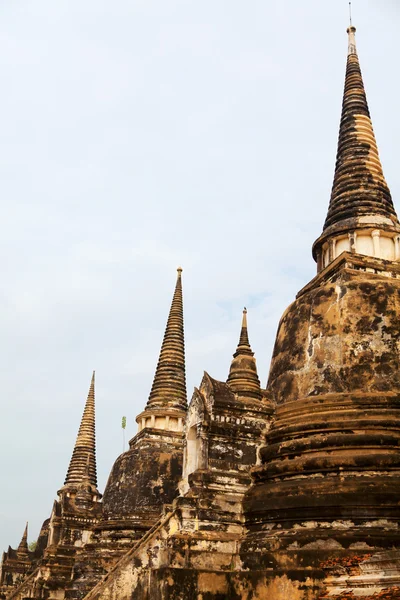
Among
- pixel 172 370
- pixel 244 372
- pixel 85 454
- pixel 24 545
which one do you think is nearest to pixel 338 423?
pixel 244 372

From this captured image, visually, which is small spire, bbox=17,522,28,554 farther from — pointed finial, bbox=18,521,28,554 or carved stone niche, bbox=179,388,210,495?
carved stone niche, bbox=179,388,210,495

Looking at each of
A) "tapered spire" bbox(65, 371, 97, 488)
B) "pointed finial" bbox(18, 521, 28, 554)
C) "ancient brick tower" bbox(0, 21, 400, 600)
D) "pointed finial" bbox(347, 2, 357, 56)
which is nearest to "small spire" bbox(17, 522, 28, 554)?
"pointed finial" bbox(18, 521, 28, 554)

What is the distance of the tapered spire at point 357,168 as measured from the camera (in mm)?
17688

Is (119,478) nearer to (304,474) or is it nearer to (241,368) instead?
(241,368)

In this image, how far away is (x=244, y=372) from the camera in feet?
53.1

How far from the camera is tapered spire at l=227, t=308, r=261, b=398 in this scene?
15.5m

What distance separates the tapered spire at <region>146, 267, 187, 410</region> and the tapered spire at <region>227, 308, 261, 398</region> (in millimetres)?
8289

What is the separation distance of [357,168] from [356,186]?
0.70 metres

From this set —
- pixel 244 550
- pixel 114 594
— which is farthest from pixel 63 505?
pixel 244 550

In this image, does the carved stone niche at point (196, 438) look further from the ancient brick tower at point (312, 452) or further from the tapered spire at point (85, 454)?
the tapered spire at point (85, 454)

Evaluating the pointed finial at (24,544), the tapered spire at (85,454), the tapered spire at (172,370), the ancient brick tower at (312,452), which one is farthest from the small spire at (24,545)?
the ancient brick tower at (312,452)

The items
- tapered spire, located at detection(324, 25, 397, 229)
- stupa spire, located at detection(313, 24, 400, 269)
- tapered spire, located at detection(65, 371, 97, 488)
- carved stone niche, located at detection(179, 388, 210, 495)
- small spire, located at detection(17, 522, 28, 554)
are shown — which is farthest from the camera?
small spire, located at detection(17, 522, 28, 554)

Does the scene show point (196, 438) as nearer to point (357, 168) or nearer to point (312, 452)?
point (312, 452)

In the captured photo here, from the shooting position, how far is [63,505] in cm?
2848
